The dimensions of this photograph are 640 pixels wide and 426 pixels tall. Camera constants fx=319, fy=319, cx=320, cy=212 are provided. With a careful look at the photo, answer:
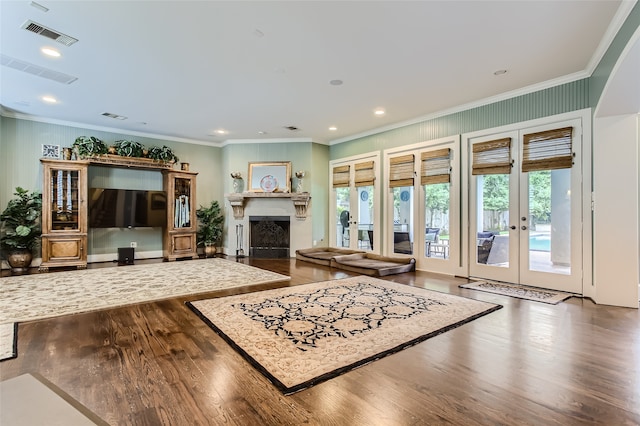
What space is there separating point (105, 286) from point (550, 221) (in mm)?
6458

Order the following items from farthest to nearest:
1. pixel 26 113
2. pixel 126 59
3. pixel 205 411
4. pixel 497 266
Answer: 1. pixel 26 113
2. pixel 497 266
3. pixel 126 59
4. pixel 205 411

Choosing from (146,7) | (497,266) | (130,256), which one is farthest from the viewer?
→ (130,256)

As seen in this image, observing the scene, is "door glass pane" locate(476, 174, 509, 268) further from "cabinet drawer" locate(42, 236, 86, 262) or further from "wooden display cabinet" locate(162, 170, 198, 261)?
"cabinet drawer" locate(42, 236, 86, 262)

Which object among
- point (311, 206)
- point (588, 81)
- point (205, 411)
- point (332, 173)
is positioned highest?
point (588, 81)

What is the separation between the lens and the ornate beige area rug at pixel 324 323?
224 cm

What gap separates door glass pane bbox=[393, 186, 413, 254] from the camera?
641 centimetres

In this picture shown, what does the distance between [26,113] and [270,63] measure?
5600 millimetres

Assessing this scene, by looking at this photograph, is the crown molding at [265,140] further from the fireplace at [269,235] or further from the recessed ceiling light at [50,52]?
the recessed ceiling light at [50,52]

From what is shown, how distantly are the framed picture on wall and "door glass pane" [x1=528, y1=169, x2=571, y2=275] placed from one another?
520cm

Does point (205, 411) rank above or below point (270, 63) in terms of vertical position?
below

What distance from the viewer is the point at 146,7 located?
9.69 feet

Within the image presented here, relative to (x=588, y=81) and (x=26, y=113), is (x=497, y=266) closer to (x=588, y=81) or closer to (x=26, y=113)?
(x=588, y=81)

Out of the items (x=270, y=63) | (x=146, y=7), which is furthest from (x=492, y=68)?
(x=146, y=7)

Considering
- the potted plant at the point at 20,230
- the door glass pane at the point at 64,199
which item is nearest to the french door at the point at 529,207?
the door glass pane at the point at 64,199
